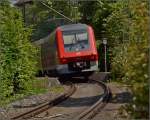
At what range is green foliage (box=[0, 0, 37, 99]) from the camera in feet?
72.9

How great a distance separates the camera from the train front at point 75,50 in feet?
106

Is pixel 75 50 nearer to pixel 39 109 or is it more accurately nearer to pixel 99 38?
pixel 39 109

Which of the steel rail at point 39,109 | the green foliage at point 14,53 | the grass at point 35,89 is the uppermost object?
the green foliage at point 14,53

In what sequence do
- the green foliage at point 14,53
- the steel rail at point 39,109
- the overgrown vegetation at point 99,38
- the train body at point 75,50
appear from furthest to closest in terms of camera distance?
1. the train body at point 75,50
2. the green foliage at point 14,53
3. the steel rail at point 39,109
4. the overgrown vegetation at point 99,38

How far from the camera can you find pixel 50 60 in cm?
3522

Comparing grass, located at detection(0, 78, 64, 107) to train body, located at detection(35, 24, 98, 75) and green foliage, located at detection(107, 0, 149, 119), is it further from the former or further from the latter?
green foliage, located at detection(107, 0, 149, 119)

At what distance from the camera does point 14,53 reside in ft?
77.5

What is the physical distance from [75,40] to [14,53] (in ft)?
29.9

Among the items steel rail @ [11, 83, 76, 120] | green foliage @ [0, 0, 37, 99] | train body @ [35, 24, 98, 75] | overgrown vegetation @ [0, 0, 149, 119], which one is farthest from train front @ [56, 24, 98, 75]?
steel rail @ [11, 83, 76, 120]

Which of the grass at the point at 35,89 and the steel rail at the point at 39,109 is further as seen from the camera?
the grass at the point at 35,89

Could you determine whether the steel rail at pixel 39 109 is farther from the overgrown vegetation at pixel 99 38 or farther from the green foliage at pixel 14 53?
the green foliage at pixel 14 53

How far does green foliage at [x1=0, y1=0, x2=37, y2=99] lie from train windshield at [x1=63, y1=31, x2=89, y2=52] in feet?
21.9

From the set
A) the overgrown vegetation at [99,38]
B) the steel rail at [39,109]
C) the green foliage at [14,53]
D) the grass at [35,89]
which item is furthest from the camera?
the green foliage at [14,53]

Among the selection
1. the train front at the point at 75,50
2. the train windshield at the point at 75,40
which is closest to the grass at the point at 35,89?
the train front at the point at 75,50
